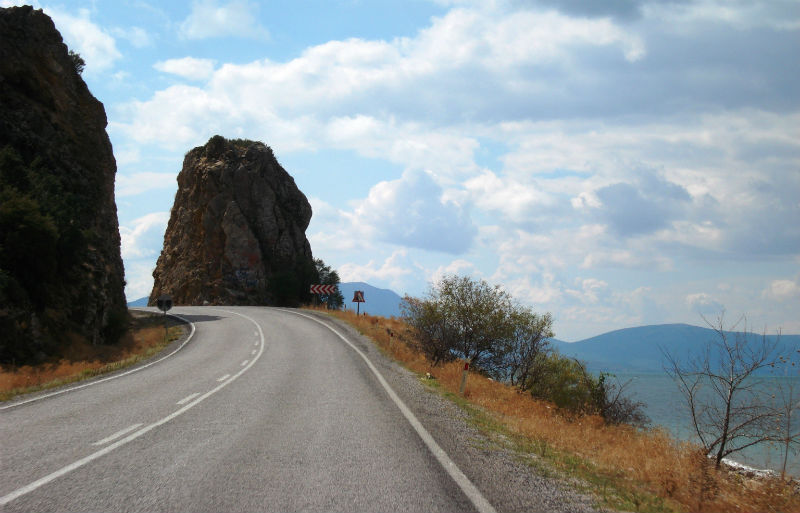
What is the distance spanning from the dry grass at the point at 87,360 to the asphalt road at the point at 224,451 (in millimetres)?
2140

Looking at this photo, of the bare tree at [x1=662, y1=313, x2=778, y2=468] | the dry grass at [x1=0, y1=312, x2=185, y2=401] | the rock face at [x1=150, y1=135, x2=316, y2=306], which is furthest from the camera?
the rock face at [x1=150, y1=135, x2=316, y2=306]

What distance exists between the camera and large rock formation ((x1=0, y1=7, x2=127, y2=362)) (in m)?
21.2

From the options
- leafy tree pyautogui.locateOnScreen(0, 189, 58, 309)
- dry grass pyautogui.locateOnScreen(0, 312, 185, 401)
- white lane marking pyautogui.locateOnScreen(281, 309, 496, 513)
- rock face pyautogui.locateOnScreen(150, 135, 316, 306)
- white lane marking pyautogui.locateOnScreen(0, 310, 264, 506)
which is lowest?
dry grass pyautogui.locateOnScreen(0, 312, 185, 401)

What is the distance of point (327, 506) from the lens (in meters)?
4.54

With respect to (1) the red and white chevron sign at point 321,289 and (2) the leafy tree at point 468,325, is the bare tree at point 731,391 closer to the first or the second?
(2) the leafy tree at point 468,325

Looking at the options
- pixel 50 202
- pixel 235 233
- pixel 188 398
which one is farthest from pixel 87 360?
pixel 235 233

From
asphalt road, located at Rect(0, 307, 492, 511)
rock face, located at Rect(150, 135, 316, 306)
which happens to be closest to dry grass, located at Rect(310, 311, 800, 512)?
asphalt road, located at Rect(0, 307, 492, 511)

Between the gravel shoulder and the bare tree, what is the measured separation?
3.02m

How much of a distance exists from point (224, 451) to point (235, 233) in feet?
194

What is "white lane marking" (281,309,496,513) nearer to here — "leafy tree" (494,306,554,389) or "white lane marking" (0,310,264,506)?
"white lane marking" (0,310,264,506)

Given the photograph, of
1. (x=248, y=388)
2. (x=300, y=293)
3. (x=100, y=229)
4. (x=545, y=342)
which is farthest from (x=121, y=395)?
(x=300, y=293)

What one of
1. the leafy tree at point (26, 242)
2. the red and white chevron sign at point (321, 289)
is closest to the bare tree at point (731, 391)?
the leafy tree at point (26, 242)

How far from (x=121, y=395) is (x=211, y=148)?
63.3 metres

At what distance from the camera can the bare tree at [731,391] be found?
7.81m
